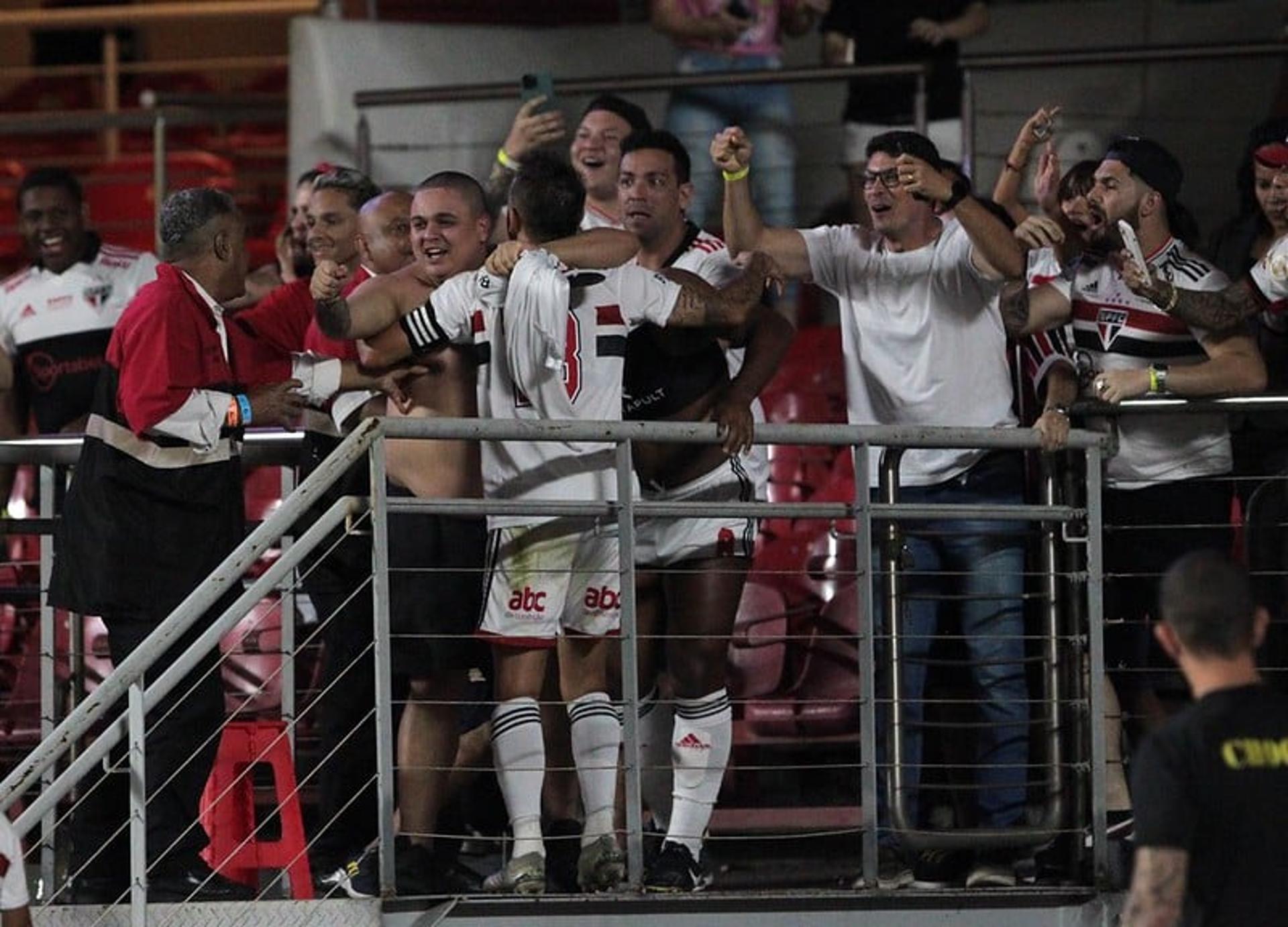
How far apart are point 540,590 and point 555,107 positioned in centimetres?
224

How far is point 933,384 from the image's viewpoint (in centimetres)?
717

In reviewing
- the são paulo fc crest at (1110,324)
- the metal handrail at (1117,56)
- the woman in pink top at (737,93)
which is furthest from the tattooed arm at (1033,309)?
the woman in pink top at (737,93)

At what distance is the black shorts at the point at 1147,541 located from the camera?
7211 millimetres

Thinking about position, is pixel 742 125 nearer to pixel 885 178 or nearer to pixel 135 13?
pixel 885 178

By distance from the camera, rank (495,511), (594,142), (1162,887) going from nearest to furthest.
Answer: (1162,887) → (495,511) → (594,142)

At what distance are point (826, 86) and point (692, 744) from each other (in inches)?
230

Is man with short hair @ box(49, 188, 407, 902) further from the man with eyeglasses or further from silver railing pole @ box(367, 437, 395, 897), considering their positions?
the man with eyeglasses

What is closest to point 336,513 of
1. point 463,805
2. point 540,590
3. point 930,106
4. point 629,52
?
point 540,590

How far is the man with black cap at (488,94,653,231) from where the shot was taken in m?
8.04

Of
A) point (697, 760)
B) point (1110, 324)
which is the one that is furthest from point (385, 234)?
point (1110, 324)

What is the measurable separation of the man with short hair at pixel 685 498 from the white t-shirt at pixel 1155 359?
3.04 ft

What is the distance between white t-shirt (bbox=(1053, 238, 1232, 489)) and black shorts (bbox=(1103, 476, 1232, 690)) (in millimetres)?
48

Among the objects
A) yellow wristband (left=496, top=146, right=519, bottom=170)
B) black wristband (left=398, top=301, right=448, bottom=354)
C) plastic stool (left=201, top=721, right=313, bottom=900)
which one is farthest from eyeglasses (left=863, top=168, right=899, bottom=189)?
plastic stool (left=201, top=721, right=313, bottom=900)

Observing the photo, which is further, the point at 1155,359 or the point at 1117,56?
the point at 1117,56
